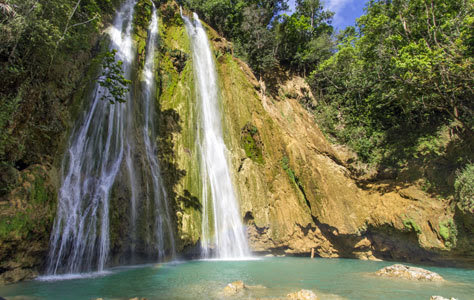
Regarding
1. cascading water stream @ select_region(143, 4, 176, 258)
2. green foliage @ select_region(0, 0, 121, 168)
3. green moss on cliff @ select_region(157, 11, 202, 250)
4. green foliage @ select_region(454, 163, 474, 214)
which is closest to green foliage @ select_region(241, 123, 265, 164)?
green moss on cliff @ select_region(157, 11, 202, 250)

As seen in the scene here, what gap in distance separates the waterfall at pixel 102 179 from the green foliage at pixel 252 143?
5.67 m

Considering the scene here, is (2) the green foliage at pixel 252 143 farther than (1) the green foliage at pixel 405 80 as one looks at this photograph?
Yes

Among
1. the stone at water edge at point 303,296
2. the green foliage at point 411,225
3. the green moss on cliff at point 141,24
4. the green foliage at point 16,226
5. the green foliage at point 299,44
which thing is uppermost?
the green foliage at point 299,44

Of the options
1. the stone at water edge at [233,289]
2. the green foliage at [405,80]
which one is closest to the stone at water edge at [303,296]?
the stone at water edge at [233,289]

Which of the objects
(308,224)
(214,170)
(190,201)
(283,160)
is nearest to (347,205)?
(308,224)

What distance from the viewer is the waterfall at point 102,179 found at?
30.9 feet

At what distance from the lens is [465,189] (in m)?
11.9

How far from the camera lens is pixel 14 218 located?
7441 millimetres

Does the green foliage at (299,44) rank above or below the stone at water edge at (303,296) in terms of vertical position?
above

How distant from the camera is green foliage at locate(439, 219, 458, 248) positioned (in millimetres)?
12266

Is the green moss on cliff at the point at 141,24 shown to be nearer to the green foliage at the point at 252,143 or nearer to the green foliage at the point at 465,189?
the green foliage at the point at 252,143

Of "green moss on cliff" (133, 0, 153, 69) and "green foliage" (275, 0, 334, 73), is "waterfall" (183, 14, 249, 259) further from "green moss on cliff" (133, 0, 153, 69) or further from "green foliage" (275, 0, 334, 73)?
"green foliage" (275, 0, 334, 73)

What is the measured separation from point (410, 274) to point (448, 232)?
4683 millimetres

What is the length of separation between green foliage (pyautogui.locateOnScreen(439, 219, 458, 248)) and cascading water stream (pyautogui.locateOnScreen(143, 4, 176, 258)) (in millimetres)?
12449
